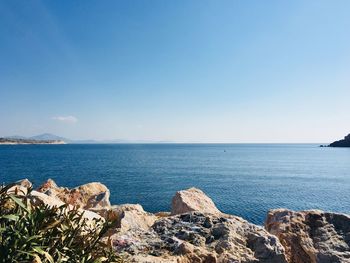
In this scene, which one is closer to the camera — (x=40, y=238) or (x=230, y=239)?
(x=40, y=238)

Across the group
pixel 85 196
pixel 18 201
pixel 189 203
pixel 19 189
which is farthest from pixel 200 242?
pixel 85 196

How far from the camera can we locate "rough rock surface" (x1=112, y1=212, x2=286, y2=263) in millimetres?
6055

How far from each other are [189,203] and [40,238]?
1403 cm

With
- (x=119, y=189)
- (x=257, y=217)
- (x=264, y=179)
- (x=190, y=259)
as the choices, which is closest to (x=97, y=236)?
(x=190, y=259)

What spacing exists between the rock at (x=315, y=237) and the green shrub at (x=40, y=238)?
5837 mm

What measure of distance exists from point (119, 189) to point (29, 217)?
5162 cm

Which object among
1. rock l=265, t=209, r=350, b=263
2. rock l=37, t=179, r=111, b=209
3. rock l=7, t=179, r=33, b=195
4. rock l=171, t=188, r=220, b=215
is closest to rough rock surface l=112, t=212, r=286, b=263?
rock l=265, t=209, r=350, b=263

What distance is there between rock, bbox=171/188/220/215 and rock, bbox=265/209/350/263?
297 inches

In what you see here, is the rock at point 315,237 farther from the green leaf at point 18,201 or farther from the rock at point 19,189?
the green leaf at point 18,201

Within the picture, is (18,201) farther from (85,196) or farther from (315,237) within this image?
(85,196)

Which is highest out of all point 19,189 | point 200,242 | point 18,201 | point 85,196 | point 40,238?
point 18,201

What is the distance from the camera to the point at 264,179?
70.4m

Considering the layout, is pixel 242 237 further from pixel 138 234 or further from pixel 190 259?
pixel 138 234

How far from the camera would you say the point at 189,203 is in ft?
56.5
